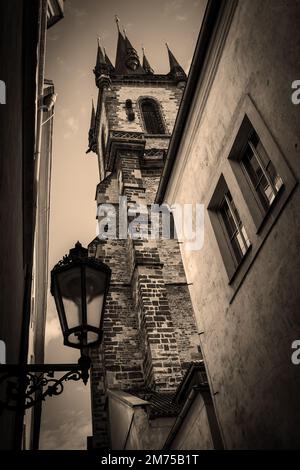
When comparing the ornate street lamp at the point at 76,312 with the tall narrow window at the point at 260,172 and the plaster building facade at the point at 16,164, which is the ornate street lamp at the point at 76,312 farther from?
the tall narrow window at the point at 260,172

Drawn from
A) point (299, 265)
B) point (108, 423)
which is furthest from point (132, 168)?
point (299, 265)

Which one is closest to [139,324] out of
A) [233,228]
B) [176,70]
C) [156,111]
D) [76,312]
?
[233,228]

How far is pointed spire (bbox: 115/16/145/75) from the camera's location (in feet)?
94.5

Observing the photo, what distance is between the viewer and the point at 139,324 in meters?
13.2

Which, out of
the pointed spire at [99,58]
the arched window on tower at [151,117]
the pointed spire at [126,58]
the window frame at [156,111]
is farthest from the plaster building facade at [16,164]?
the pointed spire at [126,58]

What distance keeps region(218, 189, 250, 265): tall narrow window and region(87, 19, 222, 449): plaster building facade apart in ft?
7.43

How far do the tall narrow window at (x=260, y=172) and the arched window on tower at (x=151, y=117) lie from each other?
55.0 ft

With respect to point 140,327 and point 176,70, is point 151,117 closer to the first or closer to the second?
point 176,70

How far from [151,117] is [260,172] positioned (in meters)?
18.5

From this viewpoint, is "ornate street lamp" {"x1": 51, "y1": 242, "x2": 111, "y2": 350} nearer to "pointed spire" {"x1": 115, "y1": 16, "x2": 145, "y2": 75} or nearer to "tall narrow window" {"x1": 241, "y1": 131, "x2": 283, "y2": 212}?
"tall narrow window" {"x1": 241, "y1": 131, "x2": 283, "y2": 212}

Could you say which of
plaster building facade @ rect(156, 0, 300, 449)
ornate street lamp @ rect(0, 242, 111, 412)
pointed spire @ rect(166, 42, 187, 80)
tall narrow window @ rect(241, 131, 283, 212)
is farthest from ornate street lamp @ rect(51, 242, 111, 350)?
pointed spire @ rect(166, 42, 187, 80)

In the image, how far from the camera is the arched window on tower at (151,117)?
22.2 meters
